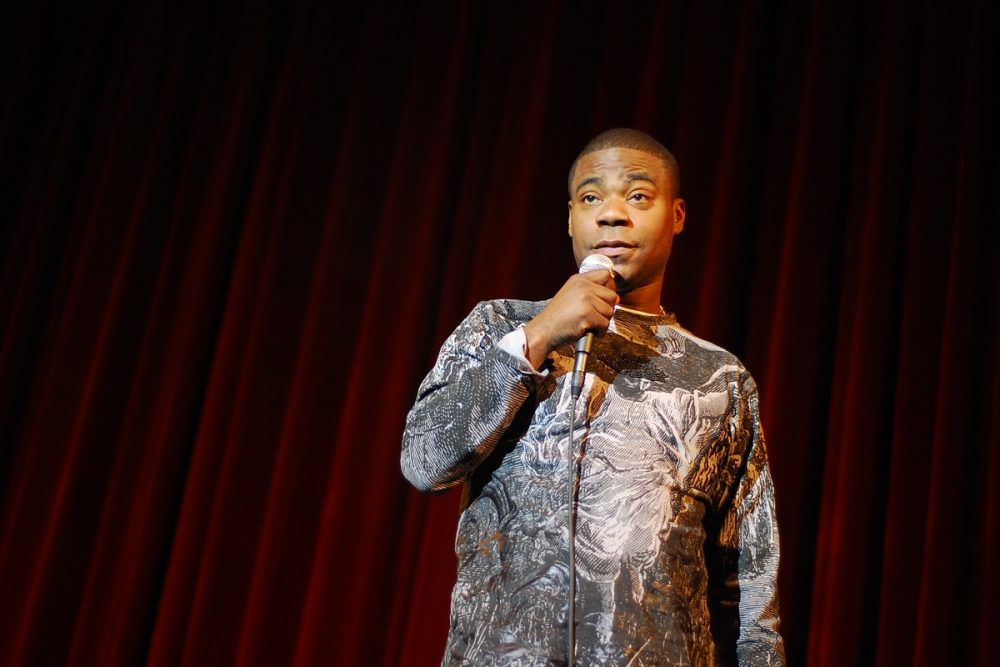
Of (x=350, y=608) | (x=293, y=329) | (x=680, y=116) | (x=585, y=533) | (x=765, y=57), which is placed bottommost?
(x=350, y=608)

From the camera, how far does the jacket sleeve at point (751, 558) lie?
143cm

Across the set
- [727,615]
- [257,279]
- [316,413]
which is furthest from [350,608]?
[727,615]

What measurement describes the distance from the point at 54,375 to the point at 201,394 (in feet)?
1.61

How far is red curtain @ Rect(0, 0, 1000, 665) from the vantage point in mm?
2582

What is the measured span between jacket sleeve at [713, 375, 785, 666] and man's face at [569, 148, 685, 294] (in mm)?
251

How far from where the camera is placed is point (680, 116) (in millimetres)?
3002

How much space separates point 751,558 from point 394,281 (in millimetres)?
1812

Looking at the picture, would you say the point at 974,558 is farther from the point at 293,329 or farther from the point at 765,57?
the point at 293,329

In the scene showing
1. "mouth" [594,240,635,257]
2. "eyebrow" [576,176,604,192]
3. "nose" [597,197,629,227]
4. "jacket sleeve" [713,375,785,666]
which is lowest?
"jacket sleeve" [713,375,785,666]

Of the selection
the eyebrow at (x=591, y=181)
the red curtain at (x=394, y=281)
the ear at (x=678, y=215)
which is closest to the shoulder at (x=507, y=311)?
the eyebrow at (x=591, y=181)

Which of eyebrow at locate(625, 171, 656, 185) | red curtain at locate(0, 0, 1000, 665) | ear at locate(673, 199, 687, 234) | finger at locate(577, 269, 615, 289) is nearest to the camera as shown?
finger at locate(577, 269, 615, 289)

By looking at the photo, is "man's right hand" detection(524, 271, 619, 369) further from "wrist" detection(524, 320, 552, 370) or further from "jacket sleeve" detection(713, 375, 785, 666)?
"jacket sleeve" detection(713, 375, 785, 666)

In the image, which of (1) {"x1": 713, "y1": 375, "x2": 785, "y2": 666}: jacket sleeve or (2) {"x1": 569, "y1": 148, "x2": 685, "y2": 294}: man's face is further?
(2) {"x1": 569, "y1": 148, "x2": 685, "y2": 294}: man's face

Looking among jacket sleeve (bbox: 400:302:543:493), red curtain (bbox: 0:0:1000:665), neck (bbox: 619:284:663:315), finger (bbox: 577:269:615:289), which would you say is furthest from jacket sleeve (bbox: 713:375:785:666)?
red curtain (bbox: 0:0:1000:665)
